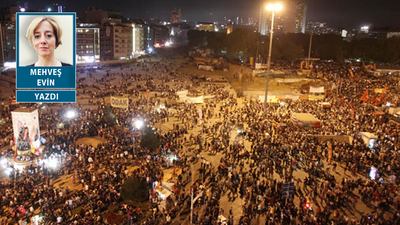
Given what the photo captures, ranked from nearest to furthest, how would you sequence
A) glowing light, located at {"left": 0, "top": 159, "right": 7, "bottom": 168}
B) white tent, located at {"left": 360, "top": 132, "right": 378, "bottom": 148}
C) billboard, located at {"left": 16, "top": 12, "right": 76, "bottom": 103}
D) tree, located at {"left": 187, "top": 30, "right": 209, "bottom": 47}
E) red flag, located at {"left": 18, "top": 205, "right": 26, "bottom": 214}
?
billboard, located at {"left": 16, "top": 12, "right": 76, "bottom": 103} → red flag, located at {"left": 18, "top": 205, "right": 26, "bottom": 214} → glowing light, located at {"left": 0, "top": 159, "right": 7, "bottom": 168} → white tent, located at {"left": 360, "top": 132, "right": 378, "bottom": 148} → tree, located at {"left": 187, "top": 30, "right": 209, "bottom": 47}

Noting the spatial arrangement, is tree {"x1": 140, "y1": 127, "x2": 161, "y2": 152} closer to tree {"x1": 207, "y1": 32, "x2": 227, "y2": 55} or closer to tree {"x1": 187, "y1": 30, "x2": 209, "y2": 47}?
tree {"x1": 207, "y1": 32, "x2": 227, "y2": 55}

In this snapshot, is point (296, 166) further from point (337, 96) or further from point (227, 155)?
point (337, 96)

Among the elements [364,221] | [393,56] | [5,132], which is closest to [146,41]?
[393,56]

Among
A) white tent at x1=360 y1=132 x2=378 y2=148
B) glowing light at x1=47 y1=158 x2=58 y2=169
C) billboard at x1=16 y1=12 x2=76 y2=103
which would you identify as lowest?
glowing light at x1=47 y1=158 x2=58 y2=169

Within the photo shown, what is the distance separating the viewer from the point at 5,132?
73.6ft

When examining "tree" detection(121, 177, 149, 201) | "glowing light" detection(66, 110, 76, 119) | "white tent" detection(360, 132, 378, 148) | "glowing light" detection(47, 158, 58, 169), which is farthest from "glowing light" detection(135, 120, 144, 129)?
"white tent" detection(360, 132, 378, 148)

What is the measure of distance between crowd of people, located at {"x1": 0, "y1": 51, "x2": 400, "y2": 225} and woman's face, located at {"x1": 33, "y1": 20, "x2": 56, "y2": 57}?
620 cm

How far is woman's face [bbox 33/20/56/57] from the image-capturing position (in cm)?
1043

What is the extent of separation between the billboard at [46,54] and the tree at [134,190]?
16.7 feet

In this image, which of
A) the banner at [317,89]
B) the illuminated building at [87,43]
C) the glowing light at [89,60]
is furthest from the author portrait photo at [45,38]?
the glowing light at [89,60]

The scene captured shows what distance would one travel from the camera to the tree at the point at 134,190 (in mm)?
13820

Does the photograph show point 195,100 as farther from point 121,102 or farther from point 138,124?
point 138,124

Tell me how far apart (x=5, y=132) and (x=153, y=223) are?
15.6m

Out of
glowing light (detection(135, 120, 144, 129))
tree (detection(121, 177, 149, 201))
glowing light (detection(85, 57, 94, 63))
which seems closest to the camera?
tree (detection(121, 177, 149, 201))
